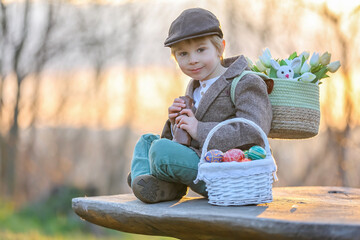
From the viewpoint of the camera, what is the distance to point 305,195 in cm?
285

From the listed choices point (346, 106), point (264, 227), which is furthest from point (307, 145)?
point (264, 227)

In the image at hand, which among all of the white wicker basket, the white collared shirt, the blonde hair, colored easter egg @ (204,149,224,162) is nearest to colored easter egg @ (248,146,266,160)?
the white wicker basket

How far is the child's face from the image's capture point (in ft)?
8.06

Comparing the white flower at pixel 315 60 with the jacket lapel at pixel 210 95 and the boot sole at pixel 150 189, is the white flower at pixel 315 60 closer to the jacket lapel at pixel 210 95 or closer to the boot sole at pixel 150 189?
the jacket lapel at pixel 210 95

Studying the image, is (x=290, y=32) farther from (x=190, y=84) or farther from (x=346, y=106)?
(x=190, y=84)

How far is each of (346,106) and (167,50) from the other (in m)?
2.05

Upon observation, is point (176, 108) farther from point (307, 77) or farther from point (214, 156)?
point (307, 77)

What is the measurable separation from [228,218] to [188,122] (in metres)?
0.71

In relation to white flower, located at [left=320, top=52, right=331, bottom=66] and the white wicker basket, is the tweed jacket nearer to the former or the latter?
the white wicker basket

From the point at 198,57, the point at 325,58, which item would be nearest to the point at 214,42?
the point at 198,57

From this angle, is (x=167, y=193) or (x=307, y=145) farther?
(x=307, y=145)

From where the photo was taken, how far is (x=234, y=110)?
8.07 feet

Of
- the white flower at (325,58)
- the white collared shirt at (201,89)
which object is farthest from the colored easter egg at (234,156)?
the white flower at (325,58)

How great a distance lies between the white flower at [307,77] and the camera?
2.57m
